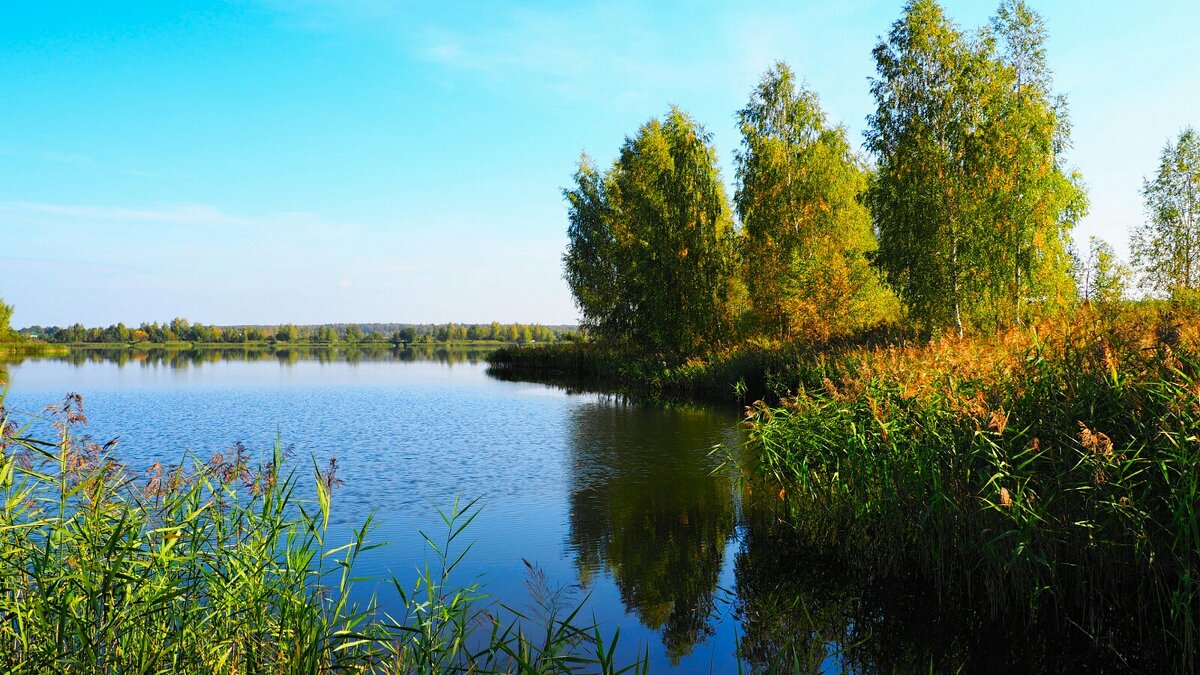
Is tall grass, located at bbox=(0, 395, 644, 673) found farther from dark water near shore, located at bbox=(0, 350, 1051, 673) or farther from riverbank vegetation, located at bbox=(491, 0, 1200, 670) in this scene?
riverbank vegetation, located at bbox=(491, 0, 1200, 670)

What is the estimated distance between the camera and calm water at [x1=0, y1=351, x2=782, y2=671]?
25.1 ft

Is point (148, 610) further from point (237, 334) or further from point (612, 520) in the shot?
point (237, 334)

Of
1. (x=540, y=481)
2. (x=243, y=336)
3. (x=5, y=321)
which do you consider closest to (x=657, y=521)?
(x=540, y=481)

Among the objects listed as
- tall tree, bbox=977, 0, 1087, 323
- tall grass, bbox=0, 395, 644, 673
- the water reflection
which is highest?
tall tree, bbox=977, 0, 1087, 323

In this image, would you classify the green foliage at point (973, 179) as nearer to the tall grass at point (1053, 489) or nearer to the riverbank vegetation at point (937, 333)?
the riverbank vegetation at point (937, 333)

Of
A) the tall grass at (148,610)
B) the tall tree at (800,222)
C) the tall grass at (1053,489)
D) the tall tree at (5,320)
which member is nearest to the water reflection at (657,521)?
the tall grass at (1053,489)

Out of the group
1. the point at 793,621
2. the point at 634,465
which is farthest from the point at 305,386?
the point at 793,621

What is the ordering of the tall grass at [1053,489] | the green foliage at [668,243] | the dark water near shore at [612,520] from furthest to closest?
the green foliage at [668,243] → the dark water near shore at [612,520] → the tall grass at [1053,489]

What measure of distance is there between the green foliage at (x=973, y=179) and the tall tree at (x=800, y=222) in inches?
276

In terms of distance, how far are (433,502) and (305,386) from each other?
106 ft

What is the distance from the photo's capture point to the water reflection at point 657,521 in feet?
24.4

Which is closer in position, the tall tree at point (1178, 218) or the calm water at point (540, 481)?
the calm water at point (540, 481)

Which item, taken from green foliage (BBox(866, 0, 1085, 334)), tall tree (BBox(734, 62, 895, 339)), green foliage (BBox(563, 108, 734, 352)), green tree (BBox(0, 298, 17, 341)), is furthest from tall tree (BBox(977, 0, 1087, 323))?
green tree (BBox(0, 298, 17, 341))

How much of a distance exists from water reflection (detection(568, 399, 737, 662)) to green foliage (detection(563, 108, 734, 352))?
61.0 ft
